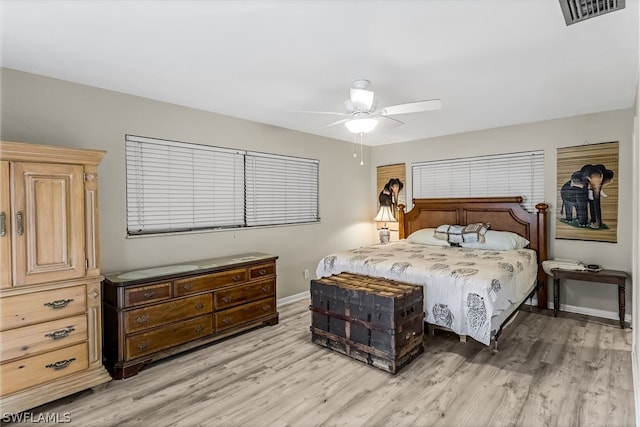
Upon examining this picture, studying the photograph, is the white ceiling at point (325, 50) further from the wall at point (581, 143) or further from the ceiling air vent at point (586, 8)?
the wall at point (581, 143)

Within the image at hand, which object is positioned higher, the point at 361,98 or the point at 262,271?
the point at 361,98

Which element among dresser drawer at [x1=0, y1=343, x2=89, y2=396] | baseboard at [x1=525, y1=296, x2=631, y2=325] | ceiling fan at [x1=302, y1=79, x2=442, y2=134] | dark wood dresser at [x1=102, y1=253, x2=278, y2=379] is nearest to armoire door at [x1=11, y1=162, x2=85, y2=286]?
dark wood dresser at [x1=102, y1=253, x2=278, y2=379]

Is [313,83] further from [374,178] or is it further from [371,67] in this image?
[374,178]

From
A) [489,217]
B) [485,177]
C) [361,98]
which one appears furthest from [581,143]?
[361,98]

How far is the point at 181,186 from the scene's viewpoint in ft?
12.2

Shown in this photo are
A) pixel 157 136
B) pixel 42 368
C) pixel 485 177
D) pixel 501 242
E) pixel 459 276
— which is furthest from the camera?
pixel 485 177

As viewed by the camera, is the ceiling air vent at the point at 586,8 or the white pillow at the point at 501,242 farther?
the white pillow at the point at 501,242

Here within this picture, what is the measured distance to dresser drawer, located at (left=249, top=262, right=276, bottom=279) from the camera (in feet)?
12.3

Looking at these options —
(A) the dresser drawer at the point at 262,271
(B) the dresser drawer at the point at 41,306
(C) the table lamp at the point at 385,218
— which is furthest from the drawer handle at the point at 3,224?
(C) the table lamp at the point at 385,218

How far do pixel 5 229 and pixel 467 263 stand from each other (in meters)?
3.92

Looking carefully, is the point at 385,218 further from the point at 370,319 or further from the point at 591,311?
the point at 370,319

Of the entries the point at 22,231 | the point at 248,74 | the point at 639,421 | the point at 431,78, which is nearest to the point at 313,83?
the point at 248,74

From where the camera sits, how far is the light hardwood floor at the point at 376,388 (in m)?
2.26

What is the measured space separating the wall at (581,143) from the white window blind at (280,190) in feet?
8.24
